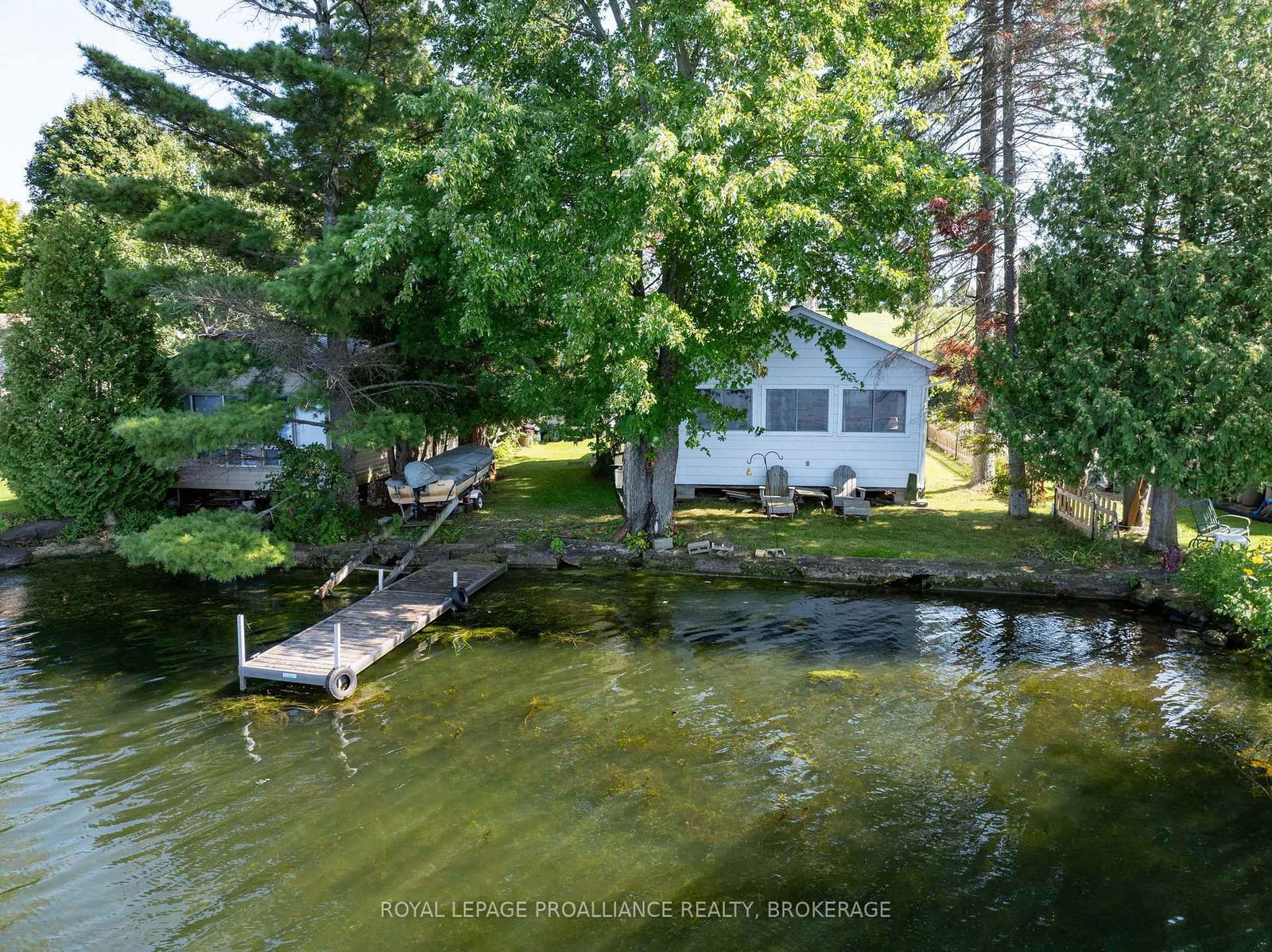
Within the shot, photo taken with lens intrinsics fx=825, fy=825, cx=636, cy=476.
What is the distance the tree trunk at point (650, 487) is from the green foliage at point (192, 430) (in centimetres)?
692

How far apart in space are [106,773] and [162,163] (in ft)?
99.8

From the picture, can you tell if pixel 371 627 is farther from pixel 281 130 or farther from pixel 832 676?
pixel 281 130

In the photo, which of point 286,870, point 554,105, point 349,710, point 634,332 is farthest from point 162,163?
point 286,870

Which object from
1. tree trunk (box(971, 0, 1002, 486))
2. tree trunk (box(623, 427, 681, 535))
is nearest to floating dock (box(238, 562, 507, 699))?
tree trunk (box(623, 427, 681, 535))

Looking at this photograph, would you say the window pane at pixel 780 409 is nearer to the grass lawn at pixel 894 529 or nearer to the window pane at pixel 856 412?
the window pane at pixel 856 412

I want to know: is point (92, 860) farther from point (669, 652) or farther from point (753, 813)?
point (669, 652)

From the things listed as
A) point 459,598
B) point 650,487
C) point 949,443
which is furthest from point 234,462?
point 949,443

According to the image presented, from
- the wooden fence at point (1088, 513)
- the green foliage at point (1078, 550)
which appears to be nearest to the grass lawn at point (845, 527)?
the green foliage at point (1078, 550)

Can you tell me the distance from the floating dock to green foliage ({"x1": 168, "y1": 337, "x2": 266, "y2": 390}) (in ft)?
17.4

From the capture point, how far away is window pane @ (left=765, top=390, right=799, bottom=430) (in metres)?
20.2

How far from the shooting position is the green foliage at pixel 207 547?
14117 mm

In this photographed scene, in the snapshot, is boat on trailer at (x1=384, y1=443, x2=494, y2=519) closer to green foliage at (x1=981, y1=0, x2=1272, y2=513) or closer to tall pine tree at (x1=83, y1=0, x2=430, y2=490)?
tall pine tree at (x1=83, y1=0, x2=430, y2=490)

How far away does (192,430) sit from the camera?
14.6m

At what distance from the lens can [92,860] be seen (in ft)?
23.9
